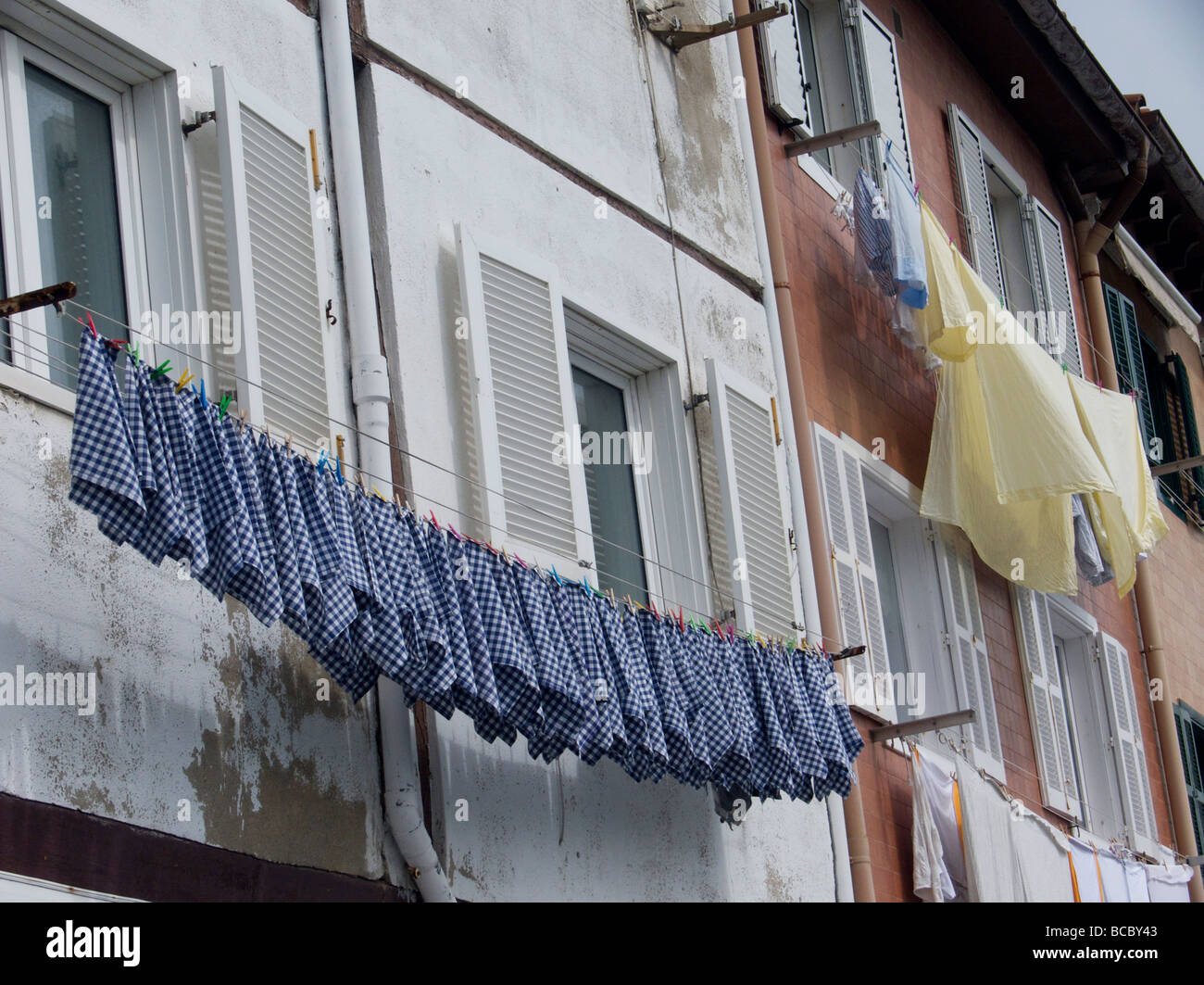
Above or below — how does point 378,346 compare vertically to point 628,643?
above

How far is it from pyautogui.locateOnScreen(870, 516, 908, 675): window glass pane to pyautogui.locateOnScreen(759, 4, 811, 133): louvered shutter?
2.23 m

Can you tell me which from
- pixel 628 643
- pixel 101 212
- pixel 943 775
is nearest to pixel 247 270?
pixel 101 212

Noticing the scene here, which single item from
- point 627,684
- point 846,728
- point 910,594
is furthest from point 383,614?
point 910,594

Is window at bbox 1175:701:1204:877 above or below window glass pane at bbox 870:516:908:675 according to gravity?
below

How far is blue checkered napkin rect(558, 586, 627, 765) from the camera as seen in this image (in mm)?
6957

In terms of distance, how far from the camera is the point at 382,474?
7105 mm

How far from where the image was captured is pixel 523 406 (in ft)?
26.1

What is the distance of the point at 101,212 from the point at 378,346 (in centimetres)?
110

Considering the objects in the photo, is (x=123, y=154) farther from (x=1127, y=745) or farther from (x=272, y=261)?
(x=1127, y=745)

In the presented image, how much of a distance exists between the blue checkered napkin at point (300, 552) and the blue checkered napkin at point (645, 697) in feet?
5.08

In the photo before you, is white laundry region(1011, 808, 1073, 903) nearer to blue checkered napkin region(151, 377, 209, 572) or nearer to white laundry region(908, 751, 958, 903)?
white laundry region(908, 751, 958, 903)

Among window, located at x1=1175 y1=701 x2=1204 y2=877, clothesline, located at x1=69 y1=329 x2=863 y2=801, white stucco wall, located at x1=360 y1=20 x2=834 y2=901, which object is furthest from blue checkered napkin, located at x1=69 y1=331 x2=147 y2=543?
window, located at x1=1175 y1=701 x2=1204 y2=877

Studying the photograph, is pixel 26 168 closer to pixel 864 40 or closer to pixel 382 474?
pixel 382 474
